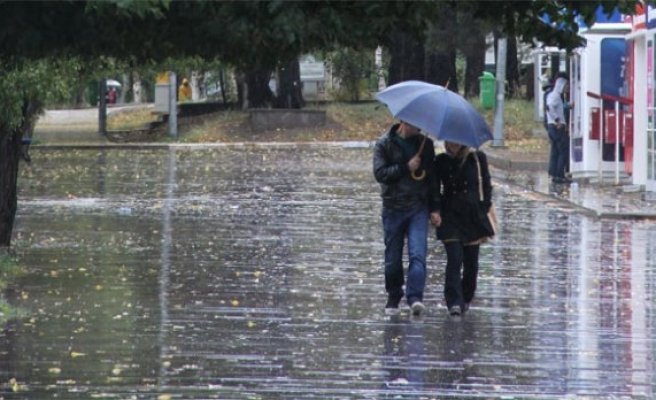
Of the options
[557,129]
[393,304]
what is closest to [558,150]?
[557,129]

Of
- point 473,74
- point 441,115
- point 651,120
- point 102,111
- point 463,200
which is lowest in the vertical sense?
point 463,200

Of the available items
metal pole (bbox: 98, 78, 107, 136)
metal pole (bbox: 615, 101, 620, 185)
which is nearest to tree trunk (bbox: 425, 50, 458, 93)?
metal pole (bbox: 98, 78, 107, 136)

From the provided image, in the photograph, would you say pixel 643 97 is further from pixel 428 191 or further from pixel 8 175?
pixel 428 191

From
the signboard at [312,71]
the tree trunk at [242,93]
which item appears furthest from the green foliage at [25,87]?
the signboard at [312,71]

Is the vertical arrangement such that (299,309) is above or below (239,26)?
below

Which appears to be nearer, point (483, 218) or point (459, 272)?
point (483, 218)

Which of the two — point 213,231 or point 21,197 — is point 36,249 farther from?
point 21,197

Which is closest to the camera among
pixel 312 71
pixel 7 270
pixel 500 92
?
pixel 7 270

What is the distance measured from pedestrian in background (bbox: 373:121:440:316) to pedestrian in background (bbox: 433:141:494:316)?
0.11 metres

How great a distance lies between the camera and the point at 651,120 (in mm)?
22406

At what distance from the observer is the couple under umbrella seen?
11117 millimetres

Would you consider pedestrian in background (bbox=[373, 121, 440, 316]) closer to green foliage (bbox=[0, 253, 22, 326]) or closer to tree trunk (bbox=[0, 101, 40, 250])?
green foliage (bbox=[0, 253, 22, 326])

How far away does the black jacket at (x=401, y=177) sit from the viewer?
11109mm

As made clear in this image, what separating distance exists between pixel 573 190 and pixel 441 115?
12935mm
